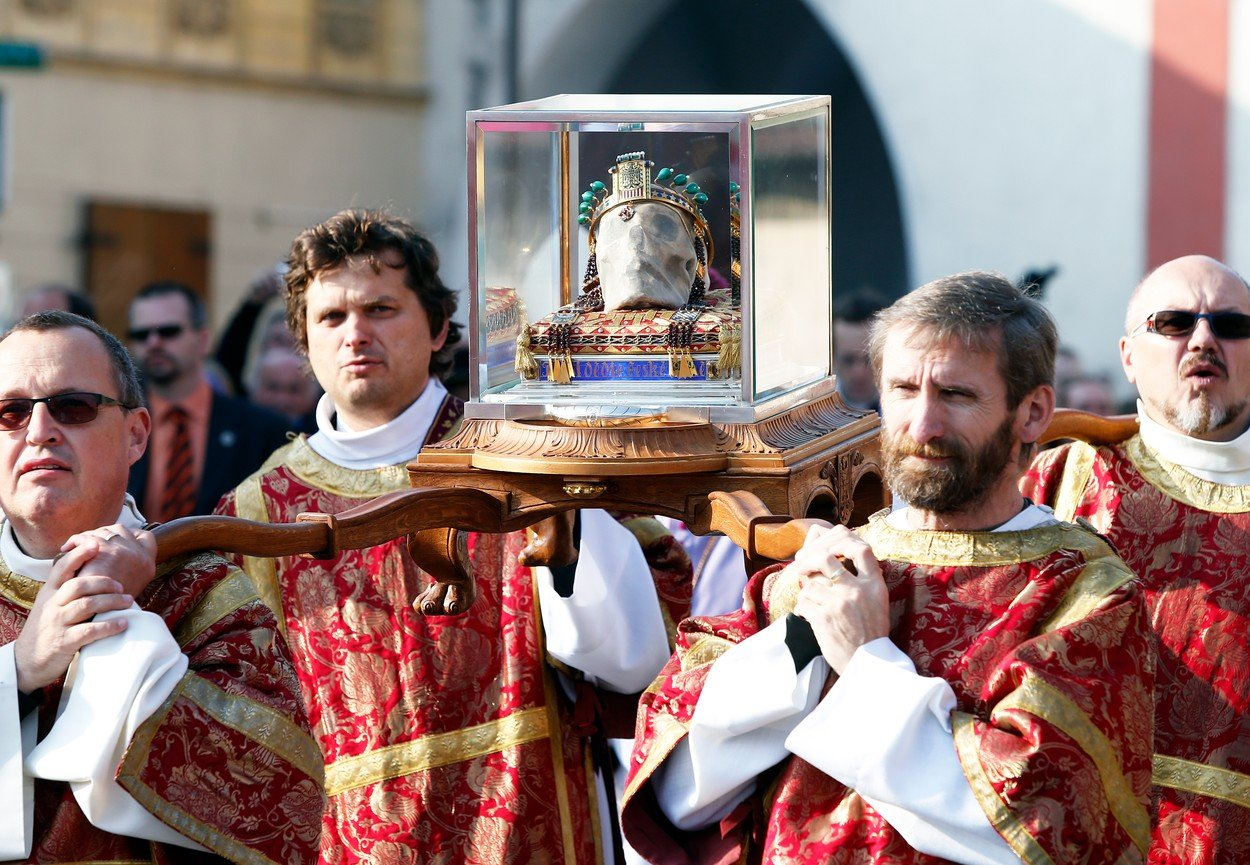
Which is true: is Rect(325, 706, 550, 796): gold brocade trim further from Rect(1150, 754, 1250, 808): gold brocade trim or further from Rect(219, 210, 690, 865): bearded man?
Rect(1150, 754, 1250, 808): gold brocade trim

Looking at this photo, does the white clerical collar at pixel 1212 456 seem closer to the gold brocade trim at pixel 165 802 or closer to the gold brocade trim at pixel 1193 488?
the gold brocade trim at pixel 1193 488

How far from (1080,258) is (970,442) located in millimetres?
7464

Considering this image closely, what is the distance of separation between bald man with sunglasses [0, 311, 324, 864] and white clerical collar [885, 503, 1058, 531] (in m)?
1.02

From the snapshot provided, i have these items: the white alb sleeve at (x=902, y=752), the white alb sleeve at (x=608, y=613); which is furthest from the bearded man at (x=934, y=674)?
the white alb sleeve at (x=608, y=613)

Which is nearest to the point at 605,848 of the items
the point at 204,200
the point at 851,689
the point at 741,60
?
the point at 851,689

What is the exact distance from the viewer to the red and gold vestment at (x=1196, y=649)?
162 inches

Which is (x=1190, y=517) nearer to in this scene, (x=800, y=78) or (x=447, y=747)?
(x=447, y=747)

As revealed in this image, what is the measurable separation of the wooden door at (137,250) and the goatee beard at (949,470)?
464 inches

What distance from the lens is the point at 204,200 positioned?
14938 millimetres

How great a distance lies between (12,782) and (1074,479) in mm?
2252

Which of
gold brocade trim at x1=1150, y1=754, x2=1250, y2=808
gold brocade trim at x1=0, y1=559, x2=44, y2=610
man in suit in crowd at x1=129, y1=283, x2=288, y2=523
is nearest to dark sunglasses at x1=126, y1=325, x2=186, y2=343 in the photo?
man in suit in crowd at x1=129, y1=283, x2=288, y2=523

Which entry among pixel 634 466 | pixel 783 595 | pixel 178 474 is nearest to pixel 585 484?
pixel 634 466

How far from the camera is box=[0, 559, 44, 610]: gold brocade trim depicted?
3.48m

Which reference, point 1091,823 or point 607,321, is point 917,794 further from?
point 607,321
